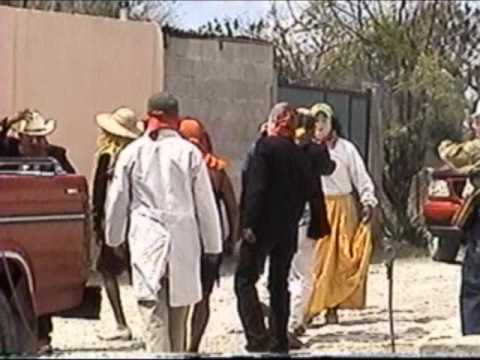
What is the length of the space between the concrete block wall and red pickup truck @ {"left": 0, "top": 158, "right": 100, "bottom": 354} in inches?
319

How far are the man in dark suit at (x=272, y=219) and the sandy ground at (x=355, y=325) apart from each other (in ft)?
0.86

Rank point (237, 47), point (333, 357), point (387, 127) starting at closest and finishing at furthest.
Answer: point (333, 357) < point (237, 47) < point (387, 127)

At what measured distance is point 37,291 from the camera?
8.06 metres

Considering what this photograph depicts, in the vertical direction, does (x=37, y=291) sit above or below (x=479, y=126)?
Result: below

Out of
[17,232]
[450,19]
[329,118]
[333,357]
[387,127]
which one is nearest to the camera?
[333,357]

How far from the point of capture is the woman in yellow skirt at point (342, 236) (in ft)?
38.4

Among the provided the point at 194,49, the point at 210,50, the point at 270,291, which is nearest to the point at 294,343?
the point at 270,291

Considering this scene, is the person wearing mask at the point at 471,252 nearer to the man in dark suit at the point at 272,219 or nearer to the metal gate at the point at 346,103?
the man in dark suit at the point at 272,219

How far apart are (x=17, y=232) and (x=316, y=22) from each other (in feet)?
54.8

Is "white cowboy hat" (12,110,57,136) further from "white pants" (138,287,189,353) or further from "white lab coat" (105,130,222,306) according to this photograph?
"white pants" (138,287,189,353)

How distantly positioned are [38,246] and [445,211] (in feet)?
11.4

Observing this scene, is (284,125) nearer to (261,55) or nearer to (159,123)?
(159,123)

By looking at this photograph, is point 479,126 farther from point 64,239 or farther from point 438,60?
point 438,60

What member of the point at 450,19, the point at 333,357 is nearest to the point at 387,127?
the point at 450,19
